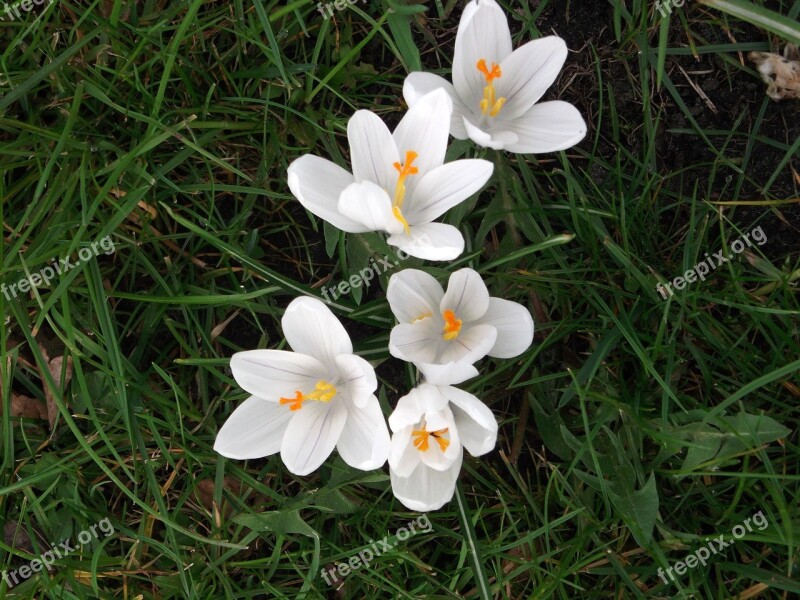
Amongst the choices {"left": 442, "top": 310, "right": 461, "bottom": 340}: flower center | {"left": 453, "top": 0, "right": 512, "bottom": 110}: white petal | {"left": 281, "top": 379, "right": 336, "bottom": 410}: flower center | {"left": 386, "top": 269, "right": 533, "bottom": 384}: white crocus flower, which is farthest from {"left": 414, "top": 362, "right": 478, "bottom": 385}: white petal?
{"left": 453, "top": 0, "right": 512, "bottom": 110}: white petal

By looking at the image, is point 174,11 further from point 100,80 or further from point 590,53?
point 590,53

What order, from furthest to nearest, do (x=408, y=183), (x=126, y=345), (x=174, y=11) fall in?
(x=126, y=345)
(x=174, y=11)
(x=408, y=183)

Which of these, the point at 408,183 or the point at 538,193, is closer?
the point at 408,183

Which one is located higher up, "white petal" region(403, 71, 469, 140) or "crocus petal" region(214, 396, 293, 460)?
"white petal" region(403, 71, 469, 140)

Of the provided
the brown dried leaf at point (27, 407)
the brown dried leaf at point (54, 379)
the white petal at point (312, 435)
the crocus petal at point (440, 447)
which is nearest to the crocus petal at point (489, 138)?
the crocus petal at point (440, 447)

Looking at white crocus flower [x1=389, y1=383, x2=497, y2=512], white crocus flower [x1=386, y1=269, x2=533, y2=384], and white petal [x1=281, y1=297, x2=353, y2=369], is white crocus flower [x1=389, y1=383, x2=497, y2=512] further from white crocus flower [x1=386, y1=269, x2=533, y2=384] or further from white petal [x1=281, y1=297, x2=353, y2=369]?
white petal [x1=281, y1=297, x2=353, y2=369]

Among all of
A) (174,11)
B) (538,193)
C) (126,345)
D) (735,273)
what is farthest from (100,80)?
(735,273)

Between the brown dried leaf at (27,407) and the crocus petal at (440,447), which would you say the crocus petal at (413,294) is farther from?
the brown dried leaf at (27,407)
